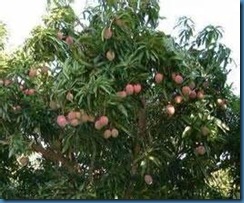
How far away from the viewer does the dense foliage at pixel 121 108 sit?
2.89m

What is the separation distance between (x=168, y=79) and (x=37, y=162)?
5.05ft

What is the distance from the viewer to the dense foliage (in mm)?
2895

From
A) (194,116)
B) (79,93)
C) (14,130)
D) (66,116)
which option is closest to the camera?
(79,93)

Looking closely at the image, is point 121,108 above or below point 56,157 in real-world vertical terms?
above

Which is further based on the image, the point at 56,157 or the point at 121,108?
the point at 56,157

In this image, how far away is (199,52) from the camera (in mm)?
3428

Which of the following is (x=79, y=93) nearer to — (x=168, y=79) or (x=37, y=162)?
(x=168, y=79)

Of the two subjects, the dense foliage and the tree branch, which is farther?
the tree branch

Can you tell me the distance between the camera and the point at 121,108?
277cm

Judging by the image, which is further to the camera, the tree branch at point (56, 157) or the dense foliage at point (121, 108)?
the tree branch at point (56, 157)

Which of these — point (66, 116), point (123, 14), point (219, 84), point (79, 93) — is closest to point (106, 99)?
point (79, 93)

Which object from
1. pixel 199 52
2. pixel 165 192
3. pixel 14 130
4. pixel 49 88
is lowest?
pixel 165 192

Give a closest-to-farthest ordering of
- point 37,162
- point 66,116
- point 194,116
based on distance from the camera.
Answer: point 66,116 → point 194,116 → point 37,162

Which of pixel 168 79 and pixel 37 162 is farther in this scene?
pixel 37 162
